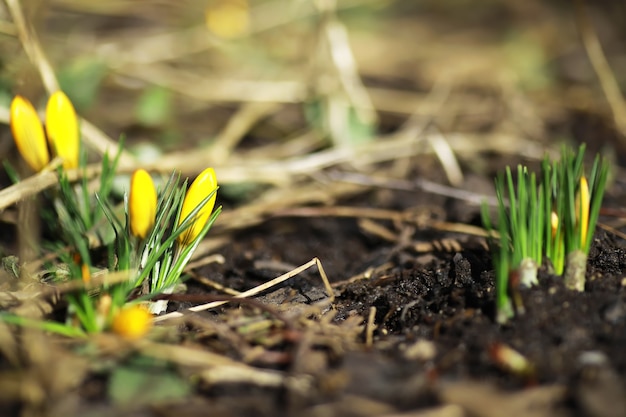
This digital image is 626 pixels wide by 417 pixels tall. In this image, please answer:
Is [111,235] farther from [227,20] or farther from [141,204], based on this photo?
[227,20]

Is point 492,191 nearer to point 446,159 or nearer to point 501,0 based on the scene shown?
point 446,159

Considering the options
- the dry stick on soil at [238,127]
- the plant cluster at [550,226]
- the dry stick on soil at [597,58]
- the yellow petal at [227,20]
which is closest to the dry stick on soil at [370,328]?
the plant cluster at [550,226]

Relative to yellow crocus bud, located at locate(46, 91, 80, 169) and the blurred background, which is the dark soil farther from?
the blurred background

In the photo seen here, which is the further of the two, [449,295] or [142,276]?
[449,295]

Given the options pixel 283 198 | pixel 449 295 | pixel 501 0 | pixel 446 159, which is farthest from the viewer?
pixel 501 0

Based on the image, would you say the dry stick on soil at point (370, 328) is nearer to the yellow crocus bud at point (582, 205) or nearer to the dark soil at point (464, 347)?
the dark soil at point (464, 347)

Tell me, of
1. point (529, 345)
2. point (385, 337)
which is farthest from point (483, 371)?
point (385, 337)

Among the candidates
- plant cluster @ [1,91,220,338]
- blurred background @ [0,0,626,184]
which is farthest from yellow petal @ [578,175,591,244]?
blurred background @ [0,0,626,184]
